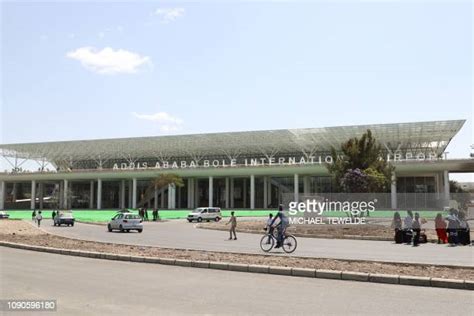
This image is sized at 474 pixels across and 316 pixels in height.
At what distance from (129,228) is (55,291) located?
21.8 meters

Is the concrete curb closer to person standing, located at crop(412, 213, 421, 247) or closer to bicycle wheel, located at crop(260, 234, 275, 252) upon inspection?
bicycle wheel, located at crop(260, 234, 275, 252)

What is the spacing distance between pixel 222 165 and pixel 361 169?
134 ft

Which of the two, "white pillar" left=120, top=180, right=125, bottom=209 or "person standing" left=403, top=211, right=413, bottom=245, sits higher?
"white pillar" left=120, top=180, right=125, bottom=209

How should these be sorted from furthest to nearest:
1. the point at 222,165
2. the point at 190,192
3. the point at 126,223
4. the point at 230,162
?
the point at 230,162
the point at 190,192
the point at 222,165
the point at 126,223

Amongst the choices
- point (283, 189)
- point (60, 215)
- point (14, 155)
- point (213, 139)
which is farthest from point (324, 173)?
point (14, 155)

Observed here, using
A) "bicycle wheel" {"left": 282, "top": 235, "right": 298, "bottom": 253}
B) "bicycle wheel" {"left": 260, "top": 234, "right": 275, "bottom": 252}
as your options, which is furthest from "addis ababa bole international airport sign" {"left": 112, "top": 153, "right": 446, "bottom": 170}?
"bicycle wheel" {"left": 282, "top": 235, "right": 298, "bottom": 253}

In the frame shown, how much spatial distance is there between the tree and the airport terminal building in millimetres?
24242

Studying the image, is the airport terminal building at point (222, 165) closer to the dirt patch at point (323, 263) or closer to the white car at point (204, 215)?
the white car at point (204, 215)

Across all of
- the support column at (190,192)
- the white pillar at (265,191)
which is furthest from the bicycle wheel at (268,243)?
the support column at (190,192)

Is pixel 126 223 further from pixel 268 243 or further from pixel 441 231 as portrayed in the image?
pixel 441 231

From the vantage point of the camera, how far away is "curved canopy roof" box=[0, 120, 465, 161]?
67000 mm

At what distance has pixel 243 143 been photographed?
77.9 meters

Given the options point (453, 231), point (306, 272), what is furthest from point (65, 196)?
point (306, 272)

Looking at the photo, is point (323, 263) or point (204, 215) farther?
point (204, 215)
